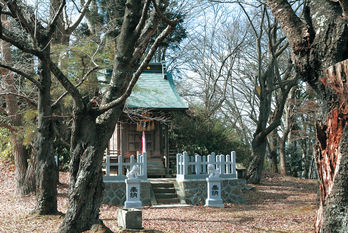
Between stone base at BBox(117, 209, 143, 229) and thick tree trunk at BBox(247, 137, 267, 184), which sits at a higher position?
thick tree trunk at BBox(247, 137, 267, 184)

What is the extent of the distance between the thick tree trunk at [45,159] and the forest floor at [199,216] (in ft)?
1.23

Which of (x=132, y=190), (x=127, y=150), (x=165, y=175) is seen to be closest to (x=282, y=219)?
(x=132, y=190)

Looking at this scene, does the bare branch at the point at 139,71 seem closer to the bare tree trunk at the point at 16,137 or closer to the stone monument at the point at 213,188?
the stone monument at the point at 213,188

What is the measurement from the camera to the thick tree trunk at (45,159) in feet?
32.2

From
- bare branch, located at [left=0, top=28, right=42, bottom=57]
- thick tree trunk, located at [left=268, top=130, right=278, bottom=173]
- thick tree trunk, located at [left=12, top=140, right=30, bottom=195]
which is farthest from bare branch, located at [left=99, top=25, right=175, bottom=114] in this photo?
thick tree trunk, located at [left=268, top=130, right=278, bottom=173]

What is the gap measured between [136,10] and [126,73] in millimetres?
1272

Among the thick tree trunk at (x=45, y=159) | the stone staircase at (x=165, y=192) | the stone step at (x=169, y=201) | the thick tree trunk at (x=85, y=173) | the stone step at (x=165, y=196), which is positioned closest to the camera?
the thick tree trunk at (x=85, y=173)

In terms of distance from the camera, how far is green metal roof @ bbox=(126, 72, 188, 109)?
17.2 metres

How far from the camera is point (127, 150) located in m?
18.1

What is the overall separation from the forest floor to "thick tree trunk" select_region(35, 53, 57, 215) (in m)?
0.37

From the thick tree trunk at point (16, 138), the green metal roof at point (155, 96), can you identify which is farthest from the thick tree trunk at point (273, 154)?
the thick tree trunk at point (16, 138)

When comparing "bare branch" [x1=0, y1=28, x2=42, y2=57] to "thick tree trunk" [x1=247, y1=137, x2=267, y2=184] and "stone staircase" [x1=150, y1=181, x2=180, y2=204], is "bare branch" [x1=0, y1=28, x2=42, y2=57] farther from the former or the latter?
"thick tree trunk" [x1=247, y1=137, x2=267, y2=184]

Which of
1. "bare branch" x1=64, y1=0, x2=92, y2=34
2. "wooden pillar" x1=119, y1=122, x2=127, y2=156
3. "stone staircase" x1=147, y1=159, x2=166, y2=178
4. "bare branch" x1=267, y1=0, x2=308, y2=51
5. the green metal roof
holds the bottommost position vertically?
"stone staircase" x1=147, y1=159, x2=166, y2=178

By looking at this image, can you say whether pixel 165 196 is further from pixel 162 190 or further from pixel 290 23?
pixel 290 23
